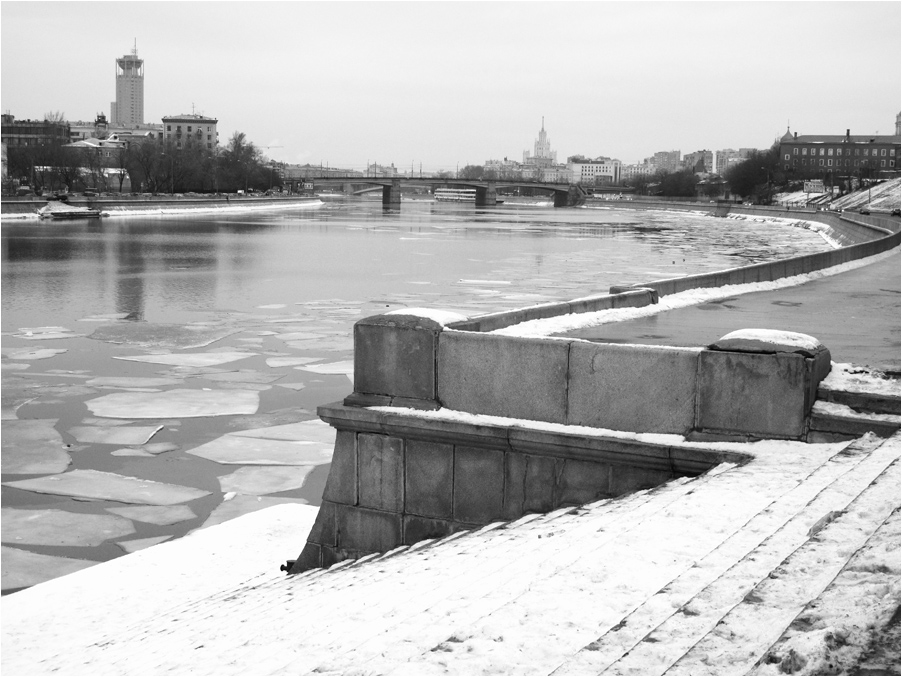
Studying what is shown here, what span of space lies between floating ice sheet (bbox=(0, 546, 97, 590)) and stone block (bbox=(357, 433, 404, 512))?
2204 millimetres

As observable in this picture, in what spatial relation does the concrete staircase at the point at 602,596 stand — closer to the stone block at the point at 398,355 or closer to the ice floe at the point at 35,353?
the stone block at the point at 398,355

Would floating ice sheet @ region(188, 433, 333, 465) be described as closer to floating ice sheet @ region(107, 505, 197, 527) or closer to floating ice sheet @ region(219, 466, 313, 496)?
floating ice sheet @ region(219, 466, 313, 496)

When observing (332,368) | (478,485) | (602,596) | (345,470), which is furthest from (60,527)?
(332,368)

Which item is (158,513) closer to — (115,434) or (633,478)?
(115,434)

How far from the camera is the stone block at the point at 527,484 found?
7.27 m

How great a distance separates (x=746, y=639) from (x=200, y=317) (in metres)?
18.4

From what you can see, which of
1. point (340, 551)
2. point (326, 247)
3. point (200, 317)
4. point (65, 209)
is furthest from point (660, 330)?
point (65, 209)

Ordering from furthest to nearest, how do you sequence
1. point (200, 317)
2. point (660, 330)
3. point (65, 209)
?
point (65, 209), point (200, 317), point (660, 330)

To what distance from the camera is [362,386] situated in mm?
8047

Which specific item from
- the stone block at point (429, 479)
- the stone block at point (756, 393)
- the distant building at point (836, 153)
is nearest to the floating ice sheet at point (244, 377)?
the stone block at point (429, 479)

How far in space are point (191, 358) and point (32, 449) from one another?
5.32 m

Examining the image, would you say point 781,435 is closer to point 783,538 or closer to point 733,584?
point 783,538

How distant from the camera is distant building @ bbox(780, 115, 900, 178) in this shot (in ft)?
572

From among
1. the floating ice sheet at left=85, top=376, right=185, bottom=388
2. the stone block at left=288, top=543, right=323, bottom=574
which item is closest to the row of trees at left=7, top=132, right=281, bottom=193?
the floating ice sheet at left=85, top=376, right=185, bottom=388
